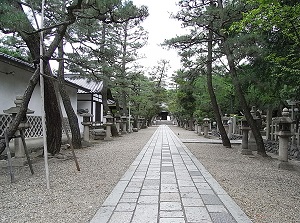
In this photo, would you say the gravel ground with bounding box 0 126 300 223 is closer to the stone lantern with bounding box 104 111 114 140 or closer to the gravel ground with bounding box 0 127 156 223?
the gravel ground with bounding box 0 127 156 223

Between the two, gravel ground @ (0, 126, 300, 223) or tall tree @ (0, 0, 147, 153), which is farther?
tall tree @ (0, 0, 147, 153)

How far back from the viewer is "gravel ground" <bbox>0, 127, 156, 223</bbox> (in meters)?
3.47

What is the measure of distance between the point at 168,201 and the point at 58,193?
1845 mm

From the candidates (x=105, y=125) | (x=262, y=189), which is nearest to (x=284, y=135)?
(x=262, y=189)

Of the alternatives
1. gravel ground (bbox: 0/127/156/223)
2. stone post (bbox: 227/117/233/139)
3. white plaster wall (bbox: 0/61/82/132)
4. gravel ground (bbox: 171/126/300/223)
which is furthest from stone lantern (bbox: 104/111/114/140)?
gravel ground (bbox: 171/126/300/223)

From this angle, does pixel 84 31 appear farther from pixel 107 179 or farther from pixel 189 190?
pixel 189 190

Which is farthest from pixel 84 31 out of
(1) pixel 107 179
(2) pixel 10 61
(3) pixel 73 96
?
(3) pixel 73 96

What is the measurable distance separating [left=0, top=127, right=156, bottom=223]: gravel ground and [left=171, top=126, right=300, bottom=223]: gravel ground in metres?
2.15

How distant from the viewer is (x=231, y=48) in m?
9.01

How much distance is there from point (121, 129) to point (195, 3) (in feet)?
51.3

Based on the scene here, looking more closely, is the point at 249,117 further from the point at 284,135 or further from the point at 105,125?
the point at 105,125

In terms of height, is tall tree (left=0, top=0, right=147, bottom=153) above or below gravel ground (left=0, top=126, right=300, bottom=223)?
above

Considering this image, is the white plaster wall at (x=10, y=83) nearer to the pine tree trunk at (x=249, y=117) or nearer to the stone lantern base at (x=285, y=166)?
the pine tree trunk at (x=249, y=117)

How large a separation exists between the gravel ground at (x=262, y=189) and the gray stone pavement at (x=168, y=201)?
22 cm
